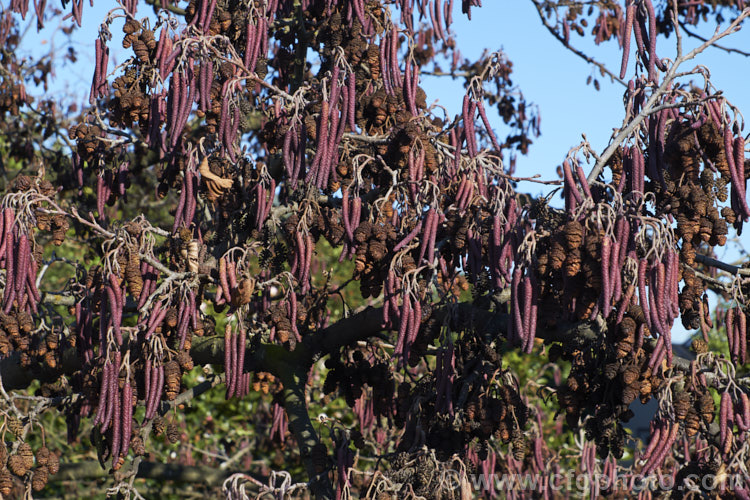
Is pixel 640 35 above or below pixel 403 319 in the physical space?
above

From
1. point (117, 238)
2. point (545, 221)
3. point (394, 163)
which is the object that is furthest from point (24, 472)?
point (545, 221)

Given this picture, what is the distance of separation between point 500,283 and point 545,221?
0.32 meters

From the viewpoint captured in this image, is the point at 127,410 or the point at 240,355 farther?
the point at 240,355

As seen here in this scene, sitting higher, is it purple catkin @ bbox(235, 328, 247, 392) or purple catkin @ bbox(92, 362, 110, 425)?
purple catkin @ bbox(235, 328, 247, 392)

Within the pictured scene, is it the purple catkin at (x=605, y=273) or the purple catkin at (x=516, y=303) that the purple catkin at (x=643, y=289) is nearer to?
the purple catkin at (x=605, y=273)

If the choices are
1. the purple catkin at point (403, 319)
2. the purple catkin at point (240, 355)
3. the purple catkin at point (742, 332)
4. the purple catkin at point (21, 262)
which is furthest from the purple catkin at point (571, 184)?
the purple catkin at point (21, 262)

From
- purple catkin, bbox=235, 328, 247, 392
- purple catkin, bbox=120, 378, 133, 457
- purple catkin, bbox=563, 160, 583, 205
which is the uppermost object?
purple catkin, bbox=563, 160, 583, 205

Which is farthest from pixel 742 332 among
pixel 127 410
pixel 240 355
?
pixel 127 410

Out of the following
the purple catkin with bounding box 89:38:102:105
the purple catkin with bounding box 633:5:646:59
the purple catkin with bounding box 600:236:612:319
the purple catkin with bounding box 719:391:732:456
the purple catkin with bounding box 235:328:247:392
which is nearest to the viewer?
the purple catkin with bounding box 600:236:612:319

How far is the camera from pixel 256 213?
412 cm

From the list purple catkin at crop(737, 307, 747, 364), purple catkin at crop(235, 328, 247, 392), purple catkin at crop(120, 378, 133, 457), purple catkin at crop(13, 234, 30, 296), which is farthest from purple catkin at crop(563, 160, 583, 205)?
purple catkin at crop(13, 234, 30, 296)

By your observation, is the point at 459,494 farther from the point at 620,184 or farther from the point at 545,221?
the point at 620,184

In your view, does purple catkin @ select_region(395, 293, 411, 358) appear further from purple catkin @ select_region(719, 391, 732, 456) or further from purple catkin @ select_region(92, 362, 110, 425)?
purple catkin @ select_region(719, 391, 732, 456)

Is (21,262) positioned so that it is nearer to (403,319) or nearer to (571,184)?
(403,319)
